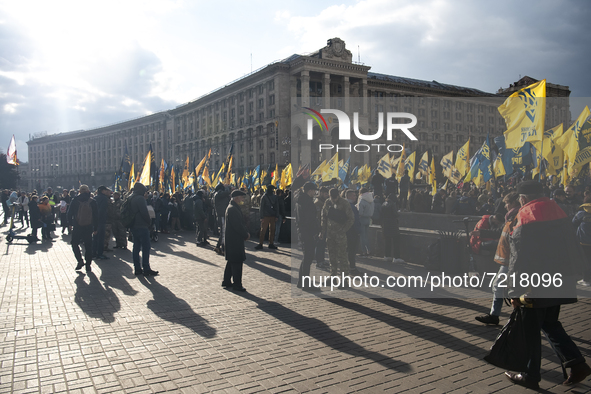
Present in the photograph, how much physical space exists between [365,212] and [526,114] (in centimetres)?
458

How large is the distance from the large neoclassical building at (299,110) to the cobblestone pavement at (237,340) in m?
44.9

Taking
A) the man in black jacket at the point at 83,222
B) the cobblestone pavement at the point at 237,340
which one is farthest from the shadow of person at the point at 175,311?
the man in black jacket at the point at 83,222

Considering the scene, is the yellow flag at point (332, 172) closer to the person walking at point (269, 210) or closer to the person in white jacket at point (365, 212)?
the person walking at point (269, 210)

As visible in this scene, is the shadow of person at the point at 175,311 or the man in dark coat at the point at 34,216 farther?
the man in dark coat at the point at 34,216

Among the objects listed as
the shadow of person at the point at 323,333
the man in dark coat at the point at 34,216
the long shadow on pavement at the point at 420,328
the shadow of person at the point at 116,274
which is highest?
the man in dark coat at the point at 34,216

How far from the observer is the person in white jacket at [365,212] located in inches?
474

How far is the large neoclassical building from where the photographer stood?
66938 millimetres

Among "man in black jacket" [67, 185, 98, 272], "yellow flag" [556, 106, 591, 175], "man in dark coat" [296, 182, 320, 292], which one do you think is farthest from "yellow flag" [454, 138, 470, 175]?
"man in black jacket" [67, 185, 98, 272]

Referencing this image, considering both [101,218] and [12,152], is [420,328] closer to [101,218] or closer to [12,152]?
[101,218]

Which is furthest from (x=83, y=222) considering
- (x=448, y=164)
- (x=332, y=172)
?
(x=448, y=164)

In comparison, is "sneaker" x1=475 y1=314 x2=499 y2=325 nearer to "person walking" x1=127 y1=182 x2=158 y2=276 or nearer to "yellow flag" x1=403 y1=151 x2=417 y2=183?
"person walking" x1=127 y1=182 x2=158 y2=276

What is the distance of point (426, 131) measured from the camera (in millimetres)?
79312

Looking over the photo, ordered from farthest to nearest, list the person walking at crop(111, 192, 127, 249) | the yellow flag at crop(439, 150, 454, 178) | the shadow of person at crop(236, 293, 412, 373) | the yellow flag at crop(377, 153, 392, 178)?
the yellow flag at crop(439, 150, 454, 178)
the yellow flag at crop(377, 153, 392, 178)
the person walking at crop(111, 192, 127, 249)
the shadow of person at crop(236, 293, 412, 373)

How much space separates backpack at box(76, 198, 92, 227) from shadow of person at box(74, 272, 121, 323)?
5.45 feet
